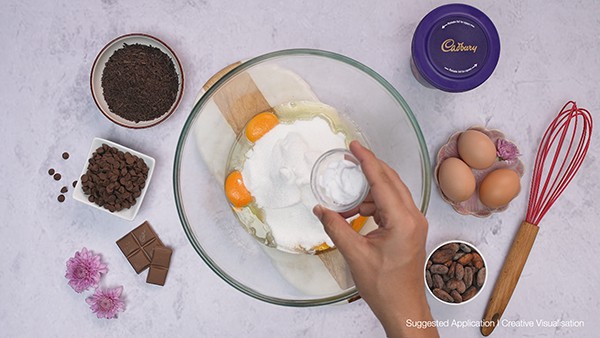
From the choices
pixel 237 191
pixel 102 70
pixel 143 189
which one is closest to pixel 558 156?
pixel 237 191

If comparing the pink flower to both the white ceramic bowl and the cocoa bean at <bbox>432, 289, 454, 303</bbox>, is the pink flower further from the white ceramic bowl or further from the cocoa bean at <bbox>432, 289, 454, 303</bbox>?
the white ceramic bowl

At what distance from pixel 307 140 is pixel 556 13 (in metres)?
0.81

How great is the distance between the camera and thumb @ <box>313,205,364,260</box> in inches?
38.7

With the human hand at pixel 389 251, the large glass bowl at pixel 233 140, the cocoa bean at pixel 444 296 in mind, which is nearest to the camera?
the human hand at pixel 389 251

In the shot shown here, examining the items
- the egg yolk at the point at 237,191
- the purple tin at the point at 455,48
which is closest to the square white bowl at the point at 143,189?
the egg yolk at the point at 237,191

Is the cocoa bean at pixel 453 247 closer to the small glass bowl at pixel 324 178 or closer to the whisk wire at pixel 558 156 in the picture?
the whisk wire at pixel 558 156

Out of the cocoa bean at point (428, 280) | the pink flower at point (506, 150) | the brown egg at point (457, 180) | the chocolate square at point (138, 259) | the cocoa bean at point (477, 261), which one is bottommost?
the chocolate square at point (138, 259)

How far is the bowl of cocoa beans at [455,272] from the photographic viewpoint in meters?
1.33

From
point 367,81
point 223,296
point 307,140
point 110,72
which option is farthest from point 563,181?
point 110,72

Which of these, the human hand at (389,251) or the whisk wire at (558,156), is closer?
the human hand at (389,251)

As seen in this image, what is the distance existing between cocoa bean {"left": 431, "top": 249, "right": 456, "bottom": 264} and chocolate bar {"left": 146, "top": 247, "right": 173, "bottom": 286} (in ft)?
2.31

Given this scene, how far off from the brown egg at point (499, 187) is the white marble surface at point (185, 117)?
0.11 meters

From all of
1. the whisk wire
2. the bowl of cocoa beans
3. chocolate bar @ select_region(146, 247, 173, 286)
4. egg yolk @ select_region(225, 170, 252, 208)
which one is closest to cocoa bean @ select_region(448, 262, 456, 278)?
the bowl of cocoa beans

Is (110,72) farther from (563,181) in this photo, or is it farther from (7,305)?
(563,181)
